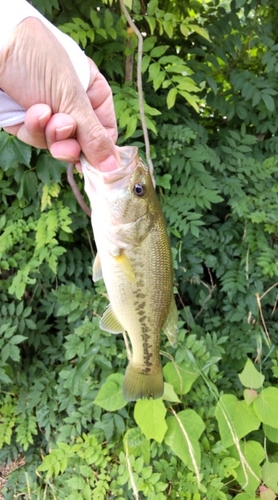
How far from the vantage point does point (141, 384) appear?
144cm

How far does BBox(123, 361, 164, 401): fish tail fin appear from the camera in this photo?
1435mm

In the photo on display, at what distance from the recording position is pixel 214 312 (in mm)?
2699

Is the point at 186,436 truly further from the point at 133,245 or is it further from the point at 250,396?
the point at 133,245

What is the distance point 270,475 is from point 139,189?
5.06ft

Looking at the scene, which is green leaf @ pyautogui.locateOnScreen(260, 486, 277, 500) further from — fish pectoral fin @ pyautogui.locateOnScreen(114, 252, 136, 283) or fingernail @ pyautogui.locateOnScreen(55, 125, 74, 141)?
fingernail @ pyautogui.locateOnScreen(55, 125, 74, 141)

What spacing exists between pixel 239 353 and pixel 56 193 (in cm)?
133

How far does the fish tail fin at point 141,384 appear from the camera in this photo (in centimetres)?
143

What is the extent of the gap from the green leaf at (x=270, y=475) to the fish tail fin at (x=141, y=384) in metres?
0.88

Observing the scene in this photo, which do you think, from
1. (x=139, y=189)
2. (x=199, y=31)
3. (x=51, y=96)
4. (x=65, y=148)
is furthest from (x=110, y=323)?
(x=199, y=31)

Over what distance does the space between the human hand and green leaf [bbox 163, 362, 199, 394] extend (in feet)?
3.97

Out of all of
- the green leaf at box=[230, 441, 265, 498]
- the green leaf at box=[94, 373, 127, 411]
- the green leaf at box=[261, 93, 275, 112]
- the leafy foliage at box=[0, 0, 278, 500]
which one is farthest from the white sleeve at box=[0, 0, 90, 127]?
the green leaf at box=[230, 441, 265, 498]

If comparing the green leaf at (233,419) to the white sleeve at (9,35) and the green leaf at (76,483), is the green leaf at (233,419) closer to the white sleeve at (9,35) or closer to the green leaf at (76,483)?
the green leaf at (76,483)

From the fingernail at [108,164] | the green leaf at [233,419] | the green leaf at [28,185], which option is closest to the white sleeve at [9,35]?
the fingernail at [108,164]

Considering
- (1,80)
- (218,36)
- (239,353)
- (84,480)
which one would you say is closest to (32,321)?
(84,480)
